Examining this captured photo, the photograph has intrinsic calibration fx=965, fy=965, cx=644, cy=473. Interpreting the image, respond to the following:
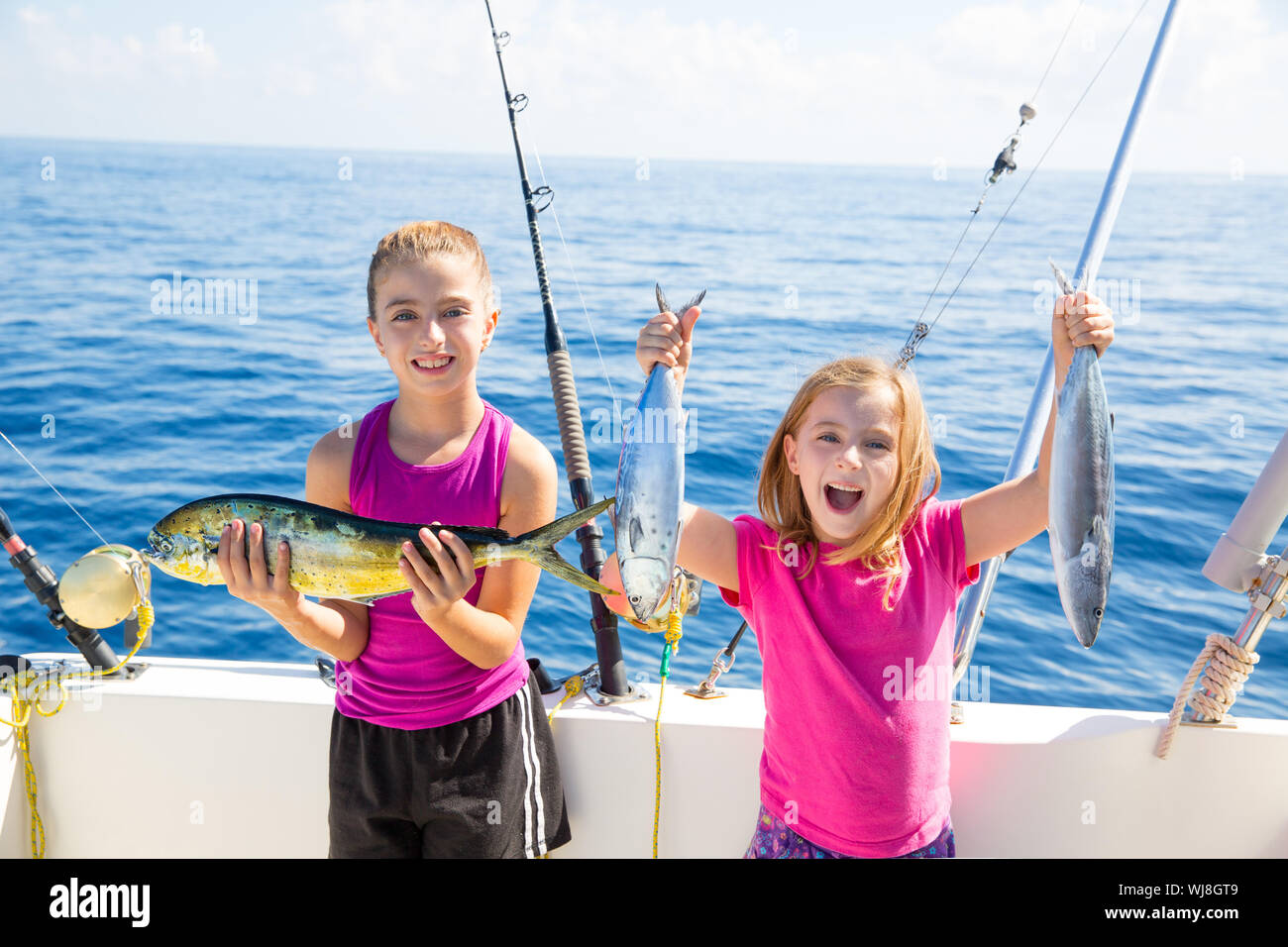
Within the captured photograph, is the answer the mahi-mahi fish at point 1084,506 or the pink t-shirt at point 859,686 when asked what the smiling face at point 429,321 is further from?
the mahi-mahi fish at point 1084,506

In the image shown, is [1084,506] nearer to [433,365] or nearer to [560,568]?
[560,568]

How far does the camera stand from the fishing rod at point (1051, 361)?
7.15 feet

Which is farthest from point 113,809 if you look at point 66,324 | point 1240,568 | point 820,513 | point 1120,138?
point 66,324

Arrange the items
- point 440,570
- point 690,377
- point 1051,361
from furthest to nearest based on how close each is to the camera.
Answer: point 690,377
point 1051,361
point 440,570

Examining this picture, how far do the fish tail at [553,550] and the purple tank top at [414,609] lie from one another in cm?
39

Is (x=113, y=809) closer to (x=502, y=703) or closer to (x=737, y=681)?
(x=502, y=703)

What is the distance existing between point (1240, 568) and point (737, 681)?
3.57 m

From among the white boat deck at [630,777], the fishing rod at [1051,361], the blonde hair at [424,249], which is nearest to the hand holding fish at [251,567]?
the blonde hair at [424,249]

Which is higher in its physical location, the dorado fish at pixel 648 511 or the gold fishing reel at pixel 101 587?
the dorado fish at pixel 648 511

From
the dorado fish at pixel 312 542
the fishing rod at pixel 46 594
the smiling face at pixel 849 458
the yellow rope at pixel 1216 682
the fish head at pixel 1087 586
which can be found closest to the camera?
the fish head at pixel 1087 586

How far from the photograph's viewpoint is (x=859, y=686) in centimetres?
191

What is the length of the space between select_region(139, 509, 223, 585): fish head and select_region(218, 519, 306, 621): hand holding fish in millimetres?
28

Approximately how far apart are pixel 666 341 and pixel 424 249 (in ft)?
2.07

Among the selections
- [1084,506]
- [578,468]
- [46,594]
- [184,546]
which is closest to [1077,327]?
[1084,506]
